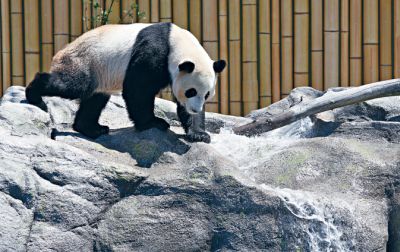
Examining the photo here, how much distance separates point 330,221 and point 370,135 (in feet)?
3.27

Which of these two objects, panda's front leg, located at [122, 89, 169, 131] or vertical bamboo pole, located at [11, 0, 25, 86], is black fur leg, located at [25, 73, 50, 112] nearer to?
panda's front leg, located at [122, 89, 169, 131]

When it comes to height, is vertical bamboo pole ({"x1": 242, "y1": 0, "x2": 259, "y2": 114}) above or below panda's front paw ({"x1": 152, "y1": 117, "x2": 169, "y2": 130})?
above

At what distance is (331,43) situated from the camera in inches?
316

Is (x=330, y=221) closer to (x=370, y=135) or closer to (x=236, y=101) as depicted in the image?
(x=370, y=135)

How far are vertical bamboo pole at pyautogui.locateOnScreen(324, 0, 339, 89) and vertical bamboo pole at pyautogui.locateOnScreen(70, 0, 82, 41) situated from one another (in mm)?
2151

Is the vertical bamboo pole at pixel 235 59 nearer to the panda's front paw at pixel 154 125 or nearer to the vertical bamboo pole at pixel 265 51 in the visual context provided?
the vertical bamboo pole at pixel 265 51

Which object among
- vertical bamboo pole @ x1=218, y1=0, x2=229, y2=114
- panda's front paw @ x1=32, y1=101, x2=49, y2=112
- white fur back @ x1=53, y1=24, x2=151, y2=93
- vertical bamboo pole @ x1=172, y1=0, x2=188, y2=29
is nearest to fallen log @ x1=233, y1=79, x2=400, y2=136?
white fur back @ x1=53, y1=24, x2=151, y2=93

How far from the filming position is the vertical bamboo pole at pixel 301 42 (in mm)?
7992

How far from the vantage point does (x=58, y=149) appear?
4.78 m

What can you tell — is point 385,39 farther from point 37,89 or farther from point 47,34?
point 37,89

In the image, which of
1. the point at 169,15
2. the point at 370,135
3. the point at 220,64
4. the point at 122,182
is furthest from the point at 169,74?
the point at 169,15

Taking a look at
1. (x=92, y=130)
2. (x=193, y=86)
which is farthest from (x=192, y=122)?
(x=92, y=130)

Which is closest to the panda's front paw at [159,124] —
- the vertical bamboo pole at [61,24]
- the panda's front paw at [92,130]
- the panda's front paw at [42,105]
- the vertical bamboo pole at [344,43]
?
the panda's front paw at [92,130]

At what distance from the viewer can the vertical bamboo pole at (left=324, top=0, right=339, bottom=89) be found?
799cm
